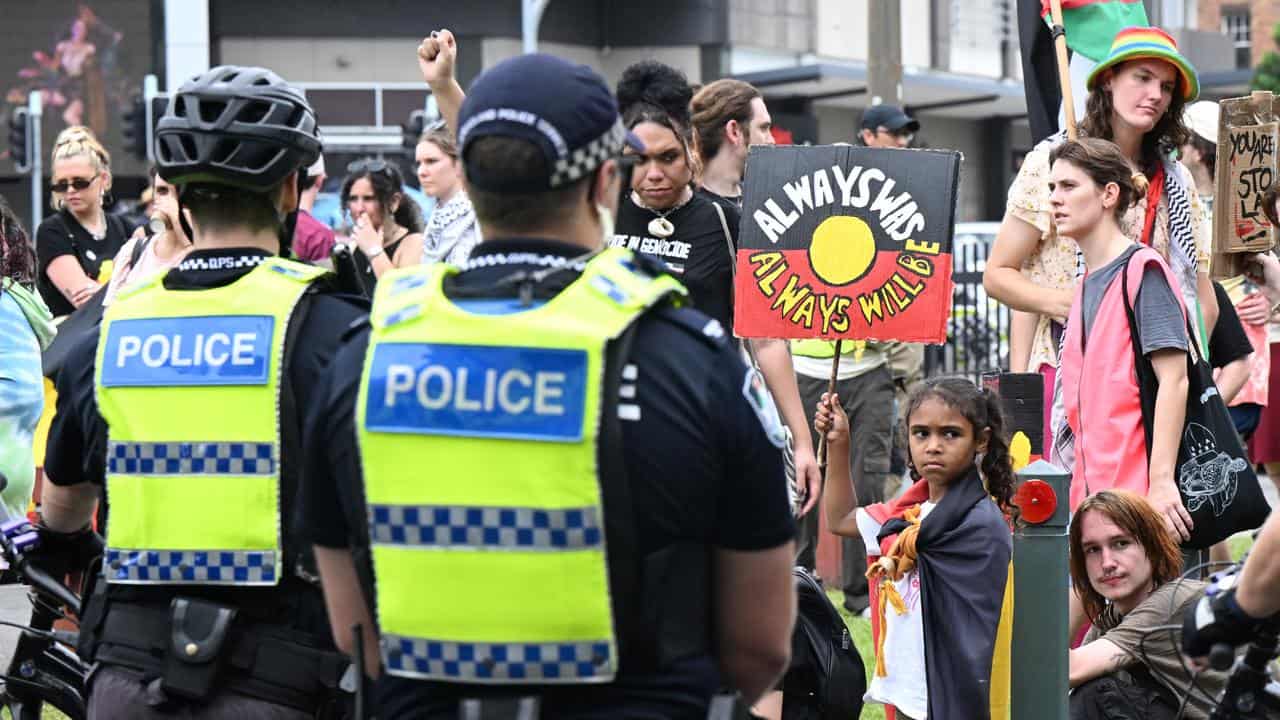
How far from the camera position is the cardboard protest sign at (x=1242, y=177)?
249 inches

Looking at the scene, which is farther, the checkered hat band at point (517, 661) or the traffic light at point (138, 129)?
the traffic light at point (138, 129)

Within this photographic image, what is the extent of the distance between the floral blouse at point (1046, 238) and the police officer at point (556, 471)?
12.4 feet

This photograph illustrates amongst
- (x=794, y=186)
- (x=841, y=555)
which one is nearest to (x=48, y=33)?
(x=841, y=555)

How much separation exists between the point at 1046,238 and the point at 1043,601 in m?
1.63

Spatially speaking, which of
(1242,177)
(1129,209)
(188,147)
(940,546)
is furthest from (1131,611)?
(188,147)

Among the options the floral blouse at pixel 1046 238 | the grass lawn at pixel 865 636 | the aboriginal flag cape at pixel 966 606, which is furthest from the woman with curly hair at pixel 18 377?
the floral blouse at pixel 1046 238

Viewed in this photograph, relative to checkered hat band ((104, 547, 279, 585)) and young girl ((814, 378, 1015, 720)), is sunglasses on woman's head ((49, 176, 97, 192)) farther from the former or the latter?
checkered hat band ((104, 547, 279, 585))

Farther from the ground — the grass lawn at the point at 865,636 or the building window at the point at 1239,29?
the building window at the point at 1239,29

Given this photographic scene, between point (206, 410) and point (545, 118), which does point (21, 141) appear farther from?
point (545, 118)

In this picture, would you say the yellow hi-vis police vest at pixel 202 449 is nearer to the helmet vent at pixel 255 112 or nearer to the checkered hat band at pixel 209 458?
the checkered hat band at pixel 209 458

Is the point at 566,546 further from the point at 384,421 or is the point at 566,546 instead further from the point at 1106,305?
the point at 1106,305

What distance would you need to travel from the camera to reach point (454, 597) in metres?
2.84

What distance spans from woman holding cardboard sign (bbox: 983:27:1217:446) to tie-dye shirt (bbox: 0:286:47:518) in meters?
3.19

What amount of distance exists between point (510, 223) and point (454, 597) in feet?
1.91
